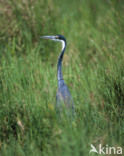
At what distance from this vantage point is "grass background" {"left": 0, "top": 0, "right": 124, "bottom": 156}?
2277 millimetres

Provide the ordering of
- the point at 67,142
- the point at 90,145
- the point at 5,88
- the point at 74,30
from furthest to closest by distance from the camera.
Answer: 1. the point at 74,30
2. the point at 5,88
3. the point at 90,145
4. the point at 67,142

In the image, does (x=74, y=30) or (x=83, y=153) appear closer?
(x=83, y=153)

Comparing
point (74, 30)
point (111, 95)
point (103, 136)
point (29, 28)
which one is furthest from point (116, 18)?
point (103, 136)

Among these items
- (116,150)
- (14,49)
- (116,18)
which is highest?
(116,18)

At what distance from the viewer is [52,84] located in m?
3.22

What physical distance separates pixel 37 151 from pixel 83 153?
1.16 feet

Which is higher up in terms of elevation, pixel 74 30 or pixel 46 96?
pixel 74 30

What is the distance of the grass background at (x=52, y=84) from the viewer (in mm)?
2277

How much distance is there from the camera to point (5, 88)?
2.83 m

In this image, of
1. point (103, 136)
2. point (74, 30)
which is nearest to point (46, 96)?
point (103, 136)

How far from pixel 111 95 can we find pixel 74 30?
7.23ft

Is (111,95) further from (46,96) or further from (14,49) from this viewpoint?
(14,49)

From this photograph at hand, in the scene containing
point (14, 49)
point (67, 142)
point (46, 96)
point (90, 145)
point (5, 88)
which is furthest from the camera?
point (14, 49)

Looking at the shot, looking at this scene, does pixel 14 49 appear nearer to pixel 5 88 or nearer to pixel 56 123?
pixel 5 88
